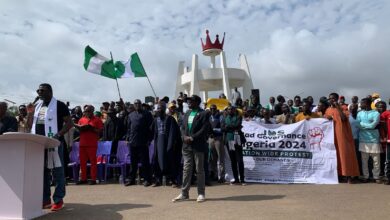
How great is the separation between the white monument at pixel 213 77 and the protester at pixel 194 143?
19.6m

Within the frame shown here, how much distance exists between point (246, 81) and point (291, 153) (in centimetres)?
2007

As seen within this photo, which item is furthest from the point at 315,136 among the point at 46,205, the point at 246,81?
the point at 246,81

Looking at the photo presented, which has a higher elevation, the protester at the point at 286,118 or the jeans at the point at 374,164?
the protester at the point at 286,118

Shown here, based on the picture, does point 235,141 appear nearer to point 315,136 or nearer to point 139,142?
point 315,136

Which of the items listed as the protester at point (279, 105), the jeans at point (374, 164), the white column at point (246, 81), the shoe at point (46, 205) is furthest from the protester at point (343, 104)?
the white column at point (246, 81)

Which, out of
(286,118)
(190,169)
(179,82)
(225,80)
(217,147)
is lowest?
(190,169)

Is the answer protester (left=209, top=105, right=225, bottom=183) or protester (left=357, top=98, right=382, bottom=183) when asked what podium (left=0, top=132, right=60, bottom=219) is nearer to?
protester (left=209, top=105, right=225, bottom=183)

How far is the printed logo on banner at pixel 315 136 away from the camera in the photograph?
10.1 metres

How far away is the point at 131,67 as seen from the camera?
12.7 m

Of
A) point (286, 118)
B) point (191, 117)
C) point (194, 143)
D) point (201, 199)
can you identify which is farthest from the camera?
point (286, 118)

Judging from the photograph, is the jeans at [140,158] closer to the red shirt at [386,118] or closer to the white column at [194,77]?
the red shirt at [386,118]

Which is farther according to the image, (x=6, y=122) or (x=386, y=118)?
(x=386, y=118)

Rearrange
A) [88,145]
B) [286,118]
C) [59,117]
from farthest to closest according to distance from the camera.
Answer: [286,118], [88,145], [59,117]

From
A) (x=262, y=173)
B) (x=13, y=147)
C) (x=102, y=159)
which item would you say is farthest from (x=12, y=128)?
(x=262, y=173)
